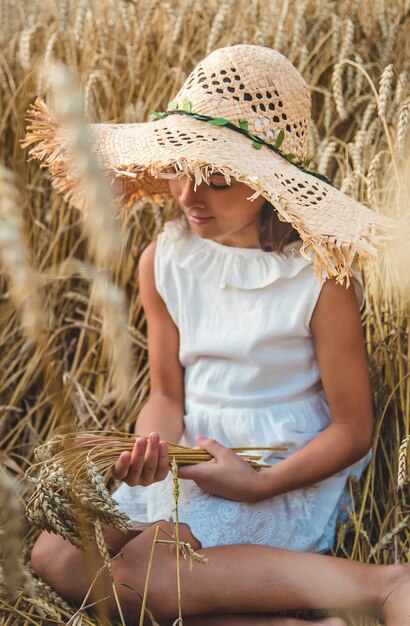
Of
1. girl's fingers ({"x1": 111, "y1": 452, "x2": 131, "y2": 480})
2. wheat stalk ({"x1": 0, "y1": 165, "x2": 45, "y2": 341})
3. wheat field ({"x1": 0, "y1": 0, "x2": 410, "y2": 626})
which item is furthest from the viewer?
wheat field ({"x1": 0, "y1": 0, "x2": 410, "y2": 626})

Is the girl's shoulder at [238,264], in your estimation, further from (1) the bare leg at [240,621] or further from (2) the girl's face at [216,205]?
(1) the bare leg at [240,621]

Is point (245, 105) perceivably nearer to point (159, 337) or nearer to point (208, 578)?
point (159, 337)

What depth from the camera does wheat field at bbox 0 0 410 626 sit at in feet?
4.65

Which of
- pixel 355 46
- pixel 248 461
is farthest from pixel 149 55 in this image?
pixel 248 461

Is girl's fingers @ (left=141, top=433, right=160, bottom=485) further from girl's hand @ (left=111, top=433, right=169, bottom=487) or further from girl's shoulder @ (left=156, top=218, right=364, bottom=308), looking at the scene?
girl's shoulder @ (left=156, top=218, right=364, bottom=308)

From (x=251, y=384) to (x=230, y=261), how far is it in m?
0.23

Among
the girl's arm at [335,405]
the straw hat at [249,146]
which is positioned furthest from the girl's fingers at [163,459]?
the straw hat at [249,146]

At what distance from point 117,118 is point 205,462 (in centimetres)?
101

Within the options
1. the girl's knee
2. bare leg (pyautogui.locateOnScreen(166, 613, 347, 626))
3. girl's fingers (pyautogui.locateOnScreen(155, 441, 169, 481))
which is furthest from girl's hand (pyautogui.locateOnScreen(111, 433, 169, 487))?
bare leg (pyautogui.locateOnScreen(166, 613, 347, 626))

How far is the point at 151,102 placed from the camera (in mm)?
1943

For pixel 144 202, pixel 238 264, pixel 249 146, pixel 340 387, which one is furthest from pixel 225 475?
pixel 144 202

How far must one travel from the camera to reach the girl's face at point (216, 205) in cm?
123

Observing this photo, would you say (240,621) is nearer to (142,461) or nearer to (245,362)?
(142,461)

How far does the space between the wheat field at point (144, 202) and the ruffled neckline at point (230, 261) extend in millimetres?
165
